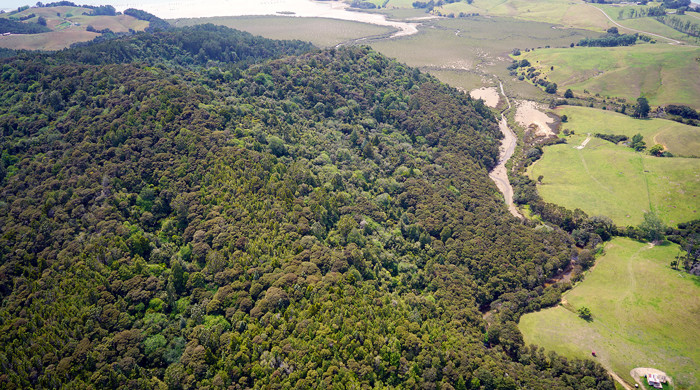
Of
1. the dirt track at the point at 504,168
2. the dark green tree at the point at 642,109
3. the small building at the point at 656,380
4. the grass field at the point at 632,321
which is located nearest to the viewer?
the small building at the point at 656,380

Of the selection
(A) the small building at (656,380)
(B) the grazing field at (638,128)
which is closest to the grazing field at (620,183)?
(B) the grazing field at (638,128)

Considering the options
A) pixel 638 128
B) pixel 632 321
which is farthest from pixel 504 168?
pixel 632 321

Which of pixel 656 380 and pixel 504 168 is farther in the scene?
pixel 504 168

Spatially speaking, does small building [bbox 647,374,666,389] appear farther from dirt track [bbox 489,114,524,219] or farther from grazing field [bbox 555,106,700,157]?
grazing field [bbox 555,106,700,157]

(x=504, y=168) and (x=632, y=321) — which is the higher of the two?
(x=504, y=168)

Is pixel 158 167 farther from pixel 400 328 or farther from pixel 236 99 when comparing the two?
pixel 400 328

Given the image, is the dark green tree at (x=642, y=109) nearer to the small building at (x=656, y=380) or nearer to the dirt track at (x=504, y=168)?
the dirt track at (x=504, y=168)

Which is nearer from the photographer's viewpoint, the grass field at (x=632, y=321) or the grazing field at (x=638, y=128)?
the grass field at (x=632, y=321)

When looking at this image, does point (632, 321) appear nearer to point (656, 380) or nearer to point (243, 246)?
point (656, 380)

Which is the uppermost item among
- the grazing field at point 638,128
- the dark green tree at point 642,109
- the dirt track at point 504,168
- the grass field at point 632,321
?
the dark green tree at point 642,109
